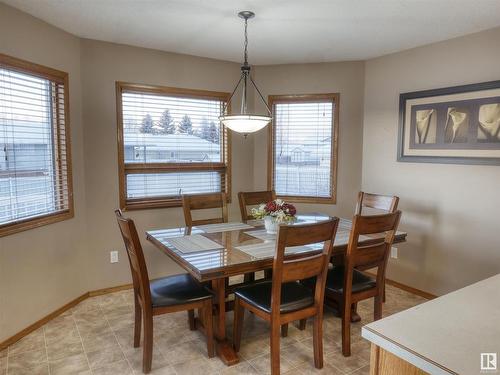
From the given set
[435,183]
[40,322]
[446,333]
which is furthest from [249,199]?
[446,333]

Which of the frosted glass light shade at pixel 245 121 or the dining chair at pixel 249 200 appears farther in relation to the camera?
the dining chair at pixel 249 200

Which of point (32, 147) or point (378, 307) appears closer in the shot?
point (378, 307)

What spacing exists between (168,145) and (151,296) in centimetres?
190

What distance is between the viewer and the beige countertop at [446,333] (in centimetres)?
88

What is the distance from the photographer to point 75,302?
130 inches

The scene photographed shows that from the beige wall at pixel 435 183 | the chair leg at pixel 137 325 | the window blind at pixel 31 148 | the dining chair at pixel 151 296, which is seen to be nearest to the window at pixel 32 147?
the window blind at pixel 31 148

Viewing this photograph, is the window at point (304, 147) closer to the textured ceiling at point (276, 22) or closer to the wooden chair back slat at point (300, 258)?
the textured ceiling at point (276, 22)

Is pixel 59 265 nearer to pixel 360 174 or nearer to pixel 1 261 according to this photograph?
pixel 1 261

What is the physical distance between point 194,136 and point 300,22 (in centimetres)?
169

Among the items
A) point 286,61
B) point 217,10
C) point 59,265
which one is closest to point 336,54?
point 286,61

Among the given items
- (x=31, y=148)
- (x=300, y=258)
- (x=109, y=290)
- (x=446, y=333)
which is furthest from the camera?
(x=109, y=290)

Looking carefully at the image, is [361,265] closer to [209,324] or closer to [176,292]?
[209,324]

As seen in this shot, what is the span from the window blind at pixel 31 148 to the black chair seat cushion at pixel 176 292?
1.21 meters

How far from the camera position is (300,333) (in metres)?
2.80
